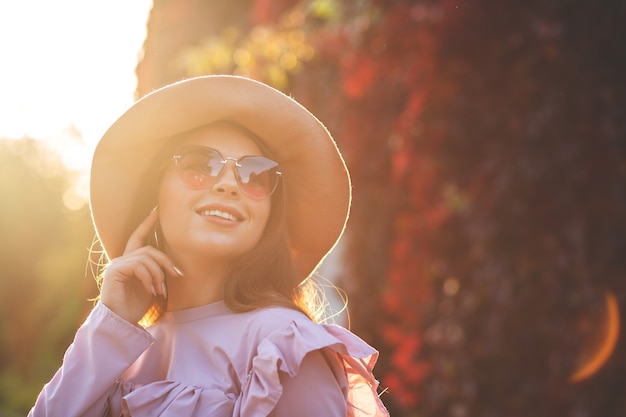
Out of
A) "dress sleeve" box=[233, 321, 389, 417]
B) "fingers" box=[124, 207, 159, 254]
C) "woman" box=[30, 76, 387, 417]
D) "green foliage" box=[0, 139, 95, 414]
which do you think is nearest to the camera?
"dress sleeve" box=[233, 321, 389, 417]

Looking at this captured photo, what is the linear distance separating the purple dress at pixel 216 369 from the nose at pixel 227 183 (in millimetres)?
307

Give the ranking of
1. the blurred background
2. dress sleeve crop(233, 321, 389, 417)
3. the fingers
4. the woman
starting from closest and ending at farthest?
dress sleeve crop(233, 321, 389, 417)
the woman
the fingers
the blurred background

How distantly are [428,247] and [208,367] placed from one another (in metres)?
3.23

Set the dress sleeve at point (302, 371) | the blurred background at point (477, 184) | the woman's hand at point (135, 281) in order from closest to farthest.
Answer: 1. the dress sleeve at point (302, 371)
2. the woman's hand at point (135, 281)
3. the blurred background at point (477, 184)

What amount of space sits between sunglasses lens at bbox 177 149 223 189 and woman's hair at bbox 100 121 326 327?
0.45 feet

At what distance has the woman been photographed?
1997mm

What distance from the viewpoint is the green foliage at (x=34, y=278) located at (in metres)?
17.7

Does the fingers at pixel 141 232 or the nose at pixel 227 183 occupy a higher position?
the nose at pixel 227 183

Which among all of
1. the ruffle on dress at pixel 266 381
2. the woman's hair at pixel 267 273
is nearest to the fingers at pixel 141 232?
the woman's hair at pixel 267 273

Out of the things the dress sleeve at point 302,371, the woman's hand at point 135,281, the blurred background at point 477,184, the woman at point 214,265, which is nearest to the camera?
the dress sleeve at point 302,371

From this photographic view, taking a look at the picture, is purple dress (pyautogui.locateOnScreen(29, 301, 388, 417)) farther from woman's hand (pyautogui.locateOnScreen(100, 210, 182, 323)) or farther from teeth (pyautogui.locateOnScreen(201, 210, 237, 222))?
teeth (pyautogui.locateOnScreen(201, 210, 237, 222))

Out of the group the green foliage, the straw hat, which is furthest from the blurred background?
the green foliage

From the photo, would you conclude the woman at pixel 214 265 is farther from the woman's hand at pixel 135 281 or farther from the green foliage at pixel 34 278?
the green foliage at pixel 34 278

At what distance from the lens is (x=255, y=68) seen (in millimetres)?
6512
